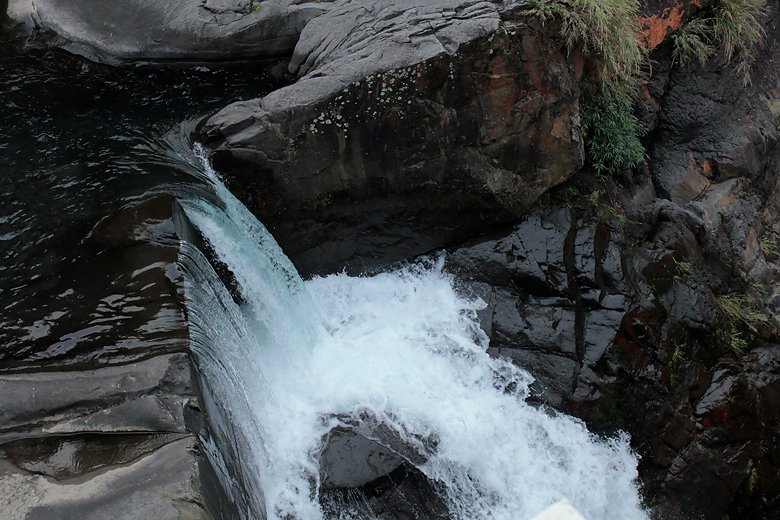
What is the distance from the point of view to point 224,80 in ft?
21.9

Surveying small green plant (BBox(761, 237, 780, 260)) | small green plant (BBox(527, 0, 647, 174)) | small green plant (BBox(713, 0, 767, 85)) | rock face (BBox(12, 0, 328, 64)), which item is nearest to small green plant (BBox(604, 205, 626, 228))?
small green plant (BBox(527, 0, 647, 174))

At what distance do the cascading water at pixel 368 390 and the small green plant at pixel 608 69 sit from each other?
2.18 m

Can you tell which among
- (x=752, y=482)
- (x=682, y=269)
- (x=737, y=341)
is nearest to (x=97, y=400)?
(x=682, y=269)

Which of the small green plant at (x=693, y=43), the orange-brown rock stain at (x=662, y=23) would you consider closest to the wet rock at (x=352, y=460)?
the orange-brown rock stain at (x=662, y=23)

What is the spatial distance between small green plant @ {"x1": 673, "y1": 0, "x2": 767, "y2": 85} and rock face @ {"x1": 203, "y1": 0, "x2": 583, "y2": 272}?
238cm

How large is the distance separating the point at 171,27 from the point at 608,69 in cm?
428

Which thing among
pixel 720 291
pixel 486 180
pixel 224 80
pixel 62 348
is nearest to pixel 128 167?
pixel 224 80

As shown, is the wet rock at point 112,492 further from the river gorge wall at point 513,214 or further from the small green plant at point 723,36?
the small green plant at point 723,36

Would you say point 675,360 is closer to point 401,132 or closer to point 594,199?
point 594,199

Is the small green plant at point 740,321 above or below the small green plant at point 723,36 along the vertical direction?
below

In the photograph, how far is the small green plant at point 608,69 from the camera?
581 cm

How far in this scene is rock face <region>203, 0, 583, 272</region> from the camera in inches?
216

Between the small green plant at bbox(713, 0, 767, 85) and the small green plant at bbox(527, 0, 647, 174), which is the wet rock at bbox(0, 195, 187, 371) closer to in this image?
the small green plant at bbox(527, 0, 647, 174)

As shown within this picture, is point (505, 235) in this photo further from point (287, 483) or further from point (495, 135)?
point (287, 483)
